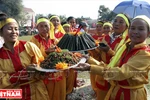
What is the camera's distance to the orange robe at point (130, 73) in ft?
8.25

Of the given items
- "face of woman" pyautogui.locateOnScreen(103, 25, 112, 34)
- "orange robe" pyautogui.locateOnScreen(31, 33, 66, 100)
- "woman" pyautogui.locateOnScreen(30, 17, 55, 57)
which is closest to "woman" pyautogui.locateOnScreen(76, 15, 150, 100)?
"orange robe" pyautogui.locateOnScreen(31, 33, 66, 100)

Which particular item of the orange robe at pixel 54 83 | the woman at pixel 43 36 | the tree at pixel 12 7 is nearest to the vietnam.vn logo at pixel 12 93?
the orange robe at pixel 54 83

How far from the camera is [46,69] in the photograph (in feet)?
9.41

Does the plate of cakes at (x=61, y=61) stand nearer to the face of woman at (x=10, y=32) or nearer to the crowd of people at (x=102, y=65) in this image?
the crowd of people at (x=102, y=65)

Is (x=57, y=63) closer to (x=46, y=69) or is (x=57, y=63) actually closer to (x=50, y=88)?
(x=46, y=69)

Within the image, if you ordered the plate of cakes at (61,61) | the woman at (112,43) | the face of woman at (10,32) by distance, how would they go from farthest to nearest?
the woman at (112,43)
the face of woman at (10,32)
the plate of cakes at (61,61)

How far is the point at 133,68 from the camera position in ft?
8.23

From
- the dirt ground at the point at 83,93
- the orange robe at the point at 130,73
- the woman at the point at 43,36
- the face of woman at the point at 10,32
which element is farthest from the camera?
the dirt ground at the point at 83,93

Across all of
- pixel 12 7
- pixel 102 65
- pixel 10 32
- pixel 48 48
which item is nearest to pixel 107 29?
pixel 48 48

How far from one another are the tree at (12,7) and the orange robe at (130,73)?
1457 inches

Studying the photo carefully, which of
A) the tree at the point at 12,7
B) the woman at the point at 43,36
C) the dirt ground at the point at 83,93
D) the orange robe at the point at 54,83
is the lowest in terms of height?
the dirt ground at the point at 83,93

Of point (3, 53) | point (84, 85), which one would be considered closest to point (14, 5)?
point (84, 85)

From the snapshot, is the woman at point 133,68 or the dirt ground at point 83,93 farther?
the dirt ground at point 83,93

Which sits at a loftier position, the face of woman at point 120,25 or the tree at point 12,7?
the tree at point 12,7
